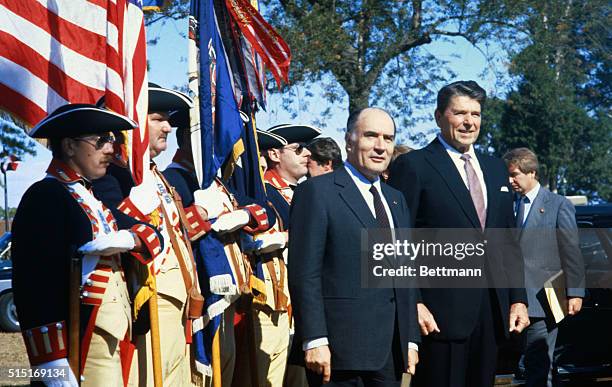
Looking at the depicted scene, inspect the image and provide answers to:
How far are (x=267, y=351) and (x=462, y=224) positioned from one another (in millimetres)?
2286

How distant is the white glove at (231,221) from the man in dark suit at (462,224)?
3.50ft

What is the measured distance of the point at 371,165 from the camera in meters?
5.12

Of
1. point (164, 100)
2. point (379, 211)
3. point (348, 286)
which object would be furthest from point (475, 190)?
point (164, 100)

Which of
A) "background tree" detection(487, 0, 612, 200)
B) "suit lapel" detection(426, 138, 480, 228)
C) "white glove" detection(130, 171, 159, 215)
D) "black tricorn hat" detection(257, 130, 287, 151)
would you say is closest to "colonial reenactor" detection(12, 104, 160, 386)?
"white glove" detection(130, 171, 159, 215)

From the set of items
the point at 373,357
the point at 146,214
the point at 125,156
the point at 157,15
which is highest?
the point at 157,15

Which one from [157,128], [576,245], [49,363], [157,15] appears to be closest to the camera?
[49,363]

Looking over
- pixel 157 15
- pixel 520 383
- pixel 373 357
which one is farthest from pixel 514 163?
pixel 157 15

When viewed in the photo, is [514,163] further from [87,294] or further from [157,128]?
[87,294]

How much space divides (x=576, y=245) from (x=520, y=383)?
1523 millimetres

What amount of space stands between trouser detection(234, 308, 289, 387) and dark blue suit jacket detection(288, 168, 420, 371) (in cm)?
220

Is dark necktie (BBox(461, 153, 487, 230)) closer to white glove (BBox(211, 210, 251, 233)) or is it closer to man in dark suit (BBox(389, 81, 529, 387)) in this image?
man in dark suit (BBox(389, 81, 529, 387))

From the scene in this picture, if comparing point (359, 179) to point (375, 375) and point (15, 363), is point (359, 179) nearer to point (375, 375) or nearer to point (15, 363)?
point (375, 375)

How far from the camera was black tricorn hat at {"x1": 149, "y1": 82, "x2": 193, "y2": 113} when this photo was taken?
19.5ft

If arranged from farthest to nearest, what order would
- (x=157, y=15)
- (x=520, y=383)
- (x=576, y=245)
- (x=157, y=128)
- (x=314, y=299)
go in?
(x=157, y=15) → (x=520, y=383) → (x=576, y=245) → (x=157, y=128) → (x=314, y=299)
